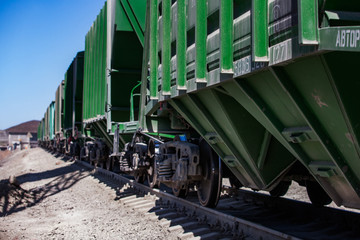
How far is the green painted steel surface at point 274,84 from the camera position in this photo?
94.4 inches

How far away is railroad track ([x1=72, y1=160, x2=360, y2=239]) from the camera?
13.9 feet

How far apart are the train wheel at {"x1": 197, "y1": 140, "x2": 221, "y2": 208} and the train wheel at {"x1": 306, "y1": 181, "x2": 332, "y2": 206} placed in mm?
1340

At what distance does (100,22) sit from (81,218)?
640 centimetres

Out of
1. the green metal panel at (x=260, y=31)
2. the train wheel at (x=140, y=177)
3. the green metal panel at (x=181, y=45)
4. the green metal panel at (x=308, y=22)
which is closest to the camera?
the green metal panel at (x=308, y=22)

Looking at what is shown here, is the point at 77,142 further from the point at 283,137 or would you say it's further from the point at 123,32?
the point at 283,137

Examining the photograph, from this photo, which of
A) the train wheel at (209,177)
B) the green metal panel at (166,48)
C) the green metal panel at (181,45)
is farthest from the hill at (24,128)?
the green metal panel at (181,45)

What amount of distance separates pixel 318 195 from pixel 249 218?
1146mm

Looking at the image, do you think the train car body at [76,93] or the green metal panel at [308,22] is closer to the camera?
the green metal panel at [308,22]

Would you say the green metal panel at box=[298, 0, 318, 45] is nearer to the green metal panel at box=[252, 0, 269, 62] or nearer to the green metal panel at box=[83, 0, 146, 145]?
the green metal panel at box=[252, 0, 269, 62]

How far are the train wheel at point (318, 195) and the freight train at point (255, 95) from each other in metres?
0.01

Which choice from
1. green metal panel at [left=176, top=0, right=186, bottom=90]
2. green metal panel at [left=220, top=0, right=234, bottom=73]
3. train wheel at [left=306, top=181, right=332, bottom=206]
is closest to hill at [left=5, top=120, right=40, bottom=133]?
green metal panel at [left=176, top=0, right=186, bottom=90]

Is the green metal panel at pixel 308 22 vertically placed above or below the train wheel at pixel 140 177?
above

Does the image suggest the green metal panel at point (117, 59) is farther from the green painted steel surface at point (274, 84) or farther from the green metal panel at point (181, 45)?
the green metal panel at point (181, 45)

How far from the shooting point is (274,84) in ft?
10.1
